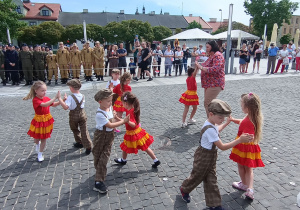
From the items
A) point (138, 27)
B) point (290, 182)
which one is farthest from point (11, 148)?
point (138, 27)

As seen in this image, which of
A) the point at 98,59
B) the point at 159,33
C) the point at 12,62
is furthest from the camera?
the point at 159,33

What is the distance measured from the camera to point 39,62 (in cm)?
1272

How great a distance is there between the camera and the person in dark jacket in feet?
40.4

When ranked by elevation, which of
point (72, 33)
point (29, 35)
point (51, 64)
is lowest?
point (51, 64)

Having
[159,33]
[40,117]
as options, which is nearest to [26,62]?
[40,117]

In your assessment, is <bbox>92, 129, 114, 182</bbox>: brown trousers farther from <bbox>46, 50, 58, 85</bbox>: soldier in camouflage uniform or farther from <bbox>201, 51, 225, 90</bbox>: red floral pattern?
<bbox>46, 50, 58, 85</bbox>: soldier in camouflage uniform

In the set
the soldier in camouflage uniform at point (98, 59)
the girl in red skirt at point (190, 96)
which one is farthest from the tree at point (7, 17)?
the girl in red skirt at point (190, 96)

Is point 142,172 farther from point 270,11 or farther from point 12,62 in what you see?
point 270,11

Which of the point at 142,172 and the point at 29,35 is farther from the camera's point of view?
the point at 29,35

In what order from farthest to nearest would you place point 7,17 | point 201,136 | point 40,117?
1. point 7,17
2. point 40,117
3. point 201,136

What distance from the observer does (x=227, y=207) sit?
9.92ft

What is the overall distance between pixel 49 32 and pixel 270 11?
43.8 meters

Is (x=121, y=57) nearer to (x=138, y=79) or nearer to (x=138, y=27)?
(x=138, y=79)

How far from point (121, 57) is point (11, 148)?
9.92 m
